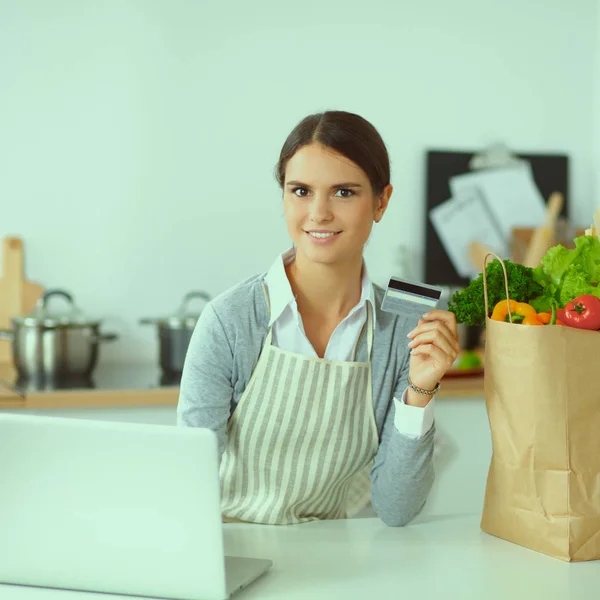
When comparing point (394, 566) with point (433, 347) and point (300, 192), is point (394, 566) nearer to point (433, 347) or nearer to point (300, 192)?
point (433, 347)

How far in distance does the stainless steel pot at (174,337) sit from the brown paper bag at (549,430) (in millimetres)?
1496

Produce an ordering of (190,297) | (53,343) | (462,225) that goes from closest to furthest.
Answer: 1. (53,343)
2. (190,297)
3. (462,225)

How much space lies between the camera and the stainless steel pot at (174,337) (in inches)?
104

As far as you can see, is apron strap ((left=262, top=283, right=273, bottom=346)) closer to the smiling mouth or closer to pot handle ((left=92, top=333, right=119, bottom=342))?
the smiling mouth

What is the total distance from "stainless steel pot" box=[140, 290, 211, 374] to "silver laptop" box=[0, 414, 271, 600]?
5.18 ft

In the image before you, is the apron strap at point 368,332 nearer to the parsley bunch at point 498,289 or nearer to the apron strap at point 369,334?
the apron strap at point 369,334

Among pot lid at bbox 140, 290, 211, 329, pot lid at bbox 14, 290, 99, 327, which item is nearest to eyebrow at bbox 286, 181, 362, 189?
pot lid at bbox 140, 290, 211, 329

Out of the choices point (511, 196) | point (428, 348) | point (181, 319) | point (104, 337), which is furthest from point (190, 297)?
point (428, 348)

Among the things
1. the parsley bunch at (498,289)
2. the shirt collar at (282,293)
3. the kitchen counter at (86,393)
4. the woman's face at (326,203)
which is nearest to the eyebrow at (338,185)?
the woman's face at (326,203)

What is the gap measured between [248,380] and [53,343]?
127cm

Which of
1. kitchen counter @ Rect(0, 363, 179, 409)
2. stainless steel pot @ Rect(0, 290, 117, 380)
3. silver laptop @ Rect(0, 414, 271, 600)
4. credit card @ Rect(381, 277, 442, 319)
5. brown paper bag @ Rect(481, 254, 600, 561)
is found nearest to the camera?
silver laptop @ Rect(0, 414, 271, 600)

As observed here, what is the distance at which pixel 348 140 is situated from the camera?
1.43 meters

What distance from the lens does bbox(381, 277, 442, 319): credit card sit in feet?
4.16

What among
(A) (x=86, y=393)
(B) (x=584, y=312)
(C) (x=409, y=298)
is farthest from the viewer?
(A) (x=86, y=393)
